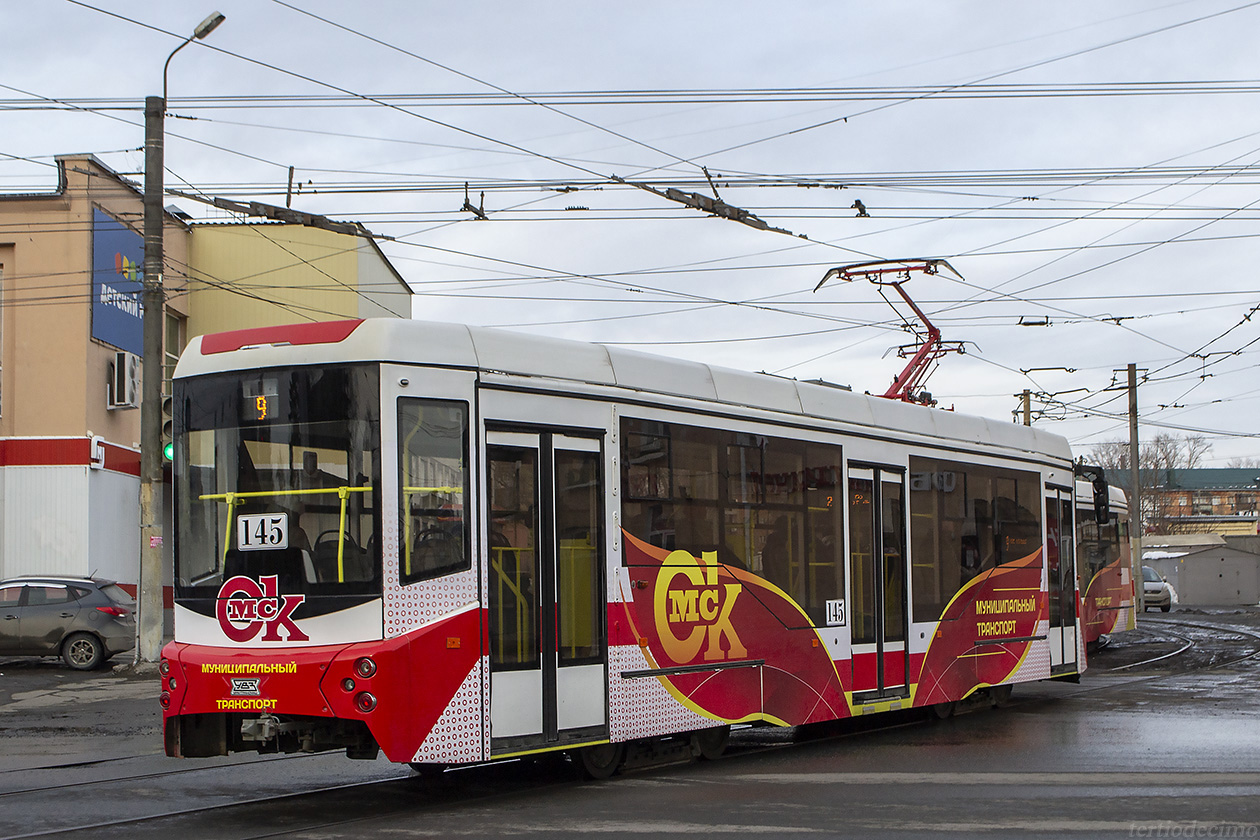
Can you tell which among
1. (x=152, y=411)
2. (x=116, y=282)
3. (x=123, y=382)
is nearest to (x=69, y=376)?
(x=123, y=382)

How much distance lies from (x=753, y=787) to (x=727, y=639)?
1481 millimetres

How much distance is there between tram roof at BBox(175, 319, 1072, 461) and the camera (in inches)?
345

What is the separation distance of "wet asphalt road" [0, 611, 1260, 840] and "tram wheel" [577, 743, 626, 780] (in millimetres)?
131

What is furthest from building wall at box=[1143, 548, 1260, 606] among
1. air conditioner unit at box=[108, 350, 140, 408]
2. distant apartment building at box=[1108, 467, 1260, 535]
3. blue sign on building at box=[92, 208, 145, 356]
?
air conditioner unit at box=[108, 350, 140, 408]

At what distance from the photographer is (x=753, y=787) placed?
31.7 ft

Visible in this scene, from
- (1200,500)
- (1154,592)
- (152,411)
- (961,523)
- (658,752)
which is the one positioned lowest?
(1154,592)

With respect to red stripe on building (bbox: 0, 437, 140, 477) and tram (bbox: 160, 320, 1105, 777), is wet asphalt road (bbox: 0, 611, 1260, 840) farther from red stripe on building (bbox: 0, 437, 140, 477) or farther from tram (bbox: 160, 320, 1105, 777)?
red stripe on building (bbox: 0, 437, 140, 477)

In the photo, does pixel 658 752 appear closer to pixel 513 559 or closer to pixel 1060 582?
pixel 513 559

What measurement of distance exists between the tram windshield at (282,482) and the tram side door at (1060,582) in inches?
403

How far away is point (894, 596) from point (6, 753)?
Result: 838 cm

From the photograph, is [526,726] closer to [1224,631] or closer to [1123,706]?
[1123,706]

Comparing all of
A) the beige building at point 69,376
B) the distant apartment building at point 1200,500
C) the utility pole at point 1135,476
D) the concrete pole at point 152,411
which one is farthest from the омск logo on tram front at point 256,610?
the distant apartment building at point 1200,500

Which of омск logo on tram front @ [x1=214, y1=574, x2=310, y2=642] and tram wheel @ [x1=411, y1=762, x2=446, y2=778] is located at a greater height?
омск logo on tram front @ [x1=214, y1=574, x2=310, y2=642]

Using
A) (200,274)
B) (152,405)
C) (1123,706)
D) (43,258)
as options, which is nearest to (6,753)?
(152,405)
